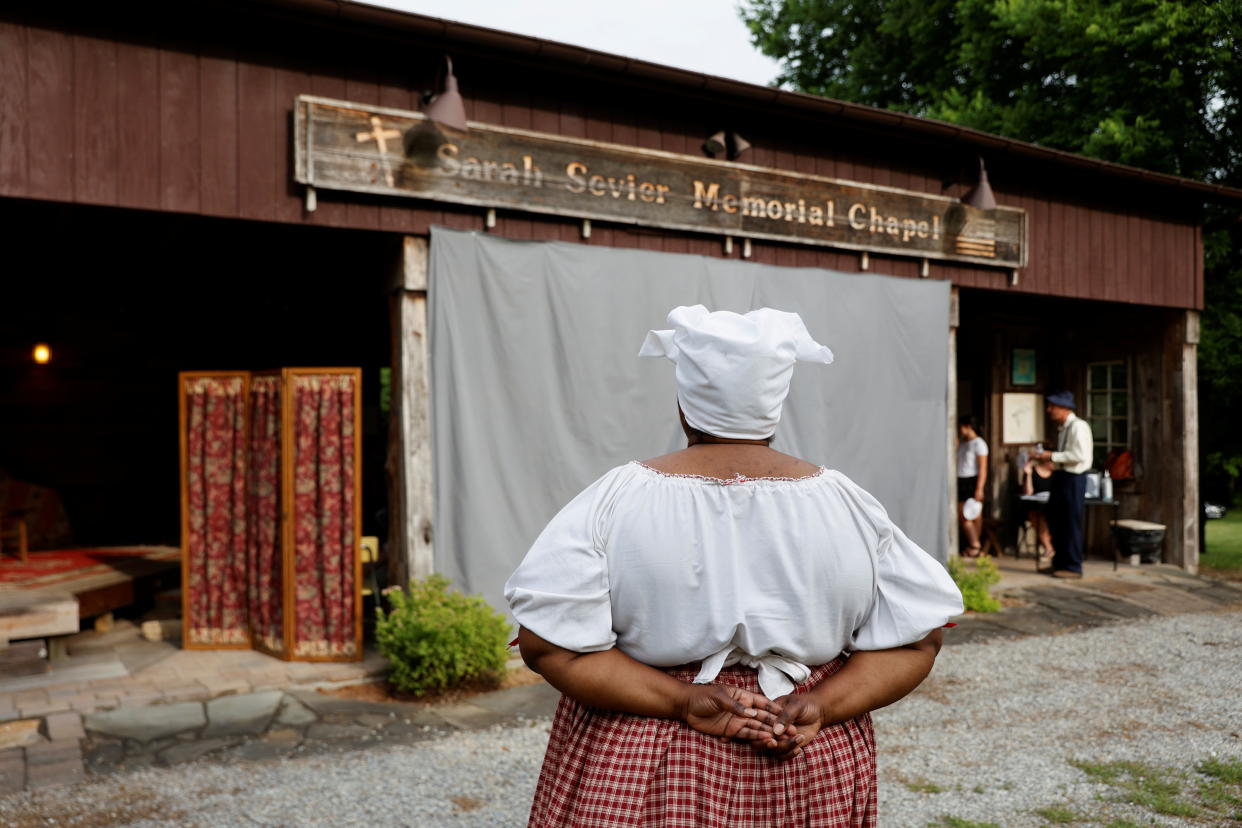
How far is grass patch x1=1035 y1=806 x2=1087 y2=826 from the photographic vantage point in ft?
12.1

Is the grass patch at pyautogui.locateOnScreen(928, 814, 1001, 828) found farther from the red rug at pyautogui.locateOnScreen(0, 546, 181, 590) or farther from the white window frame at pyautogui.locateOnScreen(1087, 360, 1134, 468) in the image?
the white window frame at pyautogui.locateOnScreen(1087, 360, 1134, 468)

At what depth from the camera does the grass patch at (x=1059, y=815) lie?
12.1 feet

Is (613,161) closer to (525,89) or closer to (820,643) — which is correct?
(525,89)

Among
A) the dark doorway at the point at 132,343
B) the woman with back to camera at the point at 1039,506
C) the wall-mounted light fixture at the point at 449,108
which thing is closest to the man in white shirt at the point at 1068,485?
the woman with back to camera at the point at 1039,506

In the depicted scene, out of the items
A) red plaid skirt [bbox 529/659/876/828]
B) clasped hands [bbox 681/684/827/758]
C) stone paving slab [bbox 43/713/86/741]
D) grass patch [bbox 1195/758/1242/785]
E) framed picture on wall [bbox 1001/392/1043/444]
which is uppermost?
framed picture on wall [bbox 1001/392/1043/444]

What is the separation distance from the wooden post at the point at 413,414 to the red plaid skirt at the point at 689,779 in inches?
167

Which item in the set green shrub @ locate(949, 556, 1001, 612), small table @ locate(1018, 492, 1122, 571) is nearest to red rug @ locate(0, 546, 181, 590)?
green shrub @ locate(949, 556, 1001, 612)

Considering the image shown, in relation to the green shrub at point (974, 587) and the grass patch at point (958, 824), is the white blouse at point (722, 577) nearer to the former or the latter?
the grass patch at point (958, 824)

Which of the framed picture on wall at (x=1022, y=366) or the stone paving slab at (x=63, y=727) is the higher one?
the framed picture on wall at (x=1022, y=366)

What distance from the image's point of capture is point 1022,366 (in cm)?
1135

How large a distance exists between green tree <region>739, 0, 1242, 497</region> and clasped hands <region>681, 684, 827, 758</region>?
11998mm

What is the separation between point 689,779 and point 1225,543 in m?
15.6

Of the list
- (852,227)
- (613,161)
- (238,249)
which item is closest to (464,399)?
(613,161)

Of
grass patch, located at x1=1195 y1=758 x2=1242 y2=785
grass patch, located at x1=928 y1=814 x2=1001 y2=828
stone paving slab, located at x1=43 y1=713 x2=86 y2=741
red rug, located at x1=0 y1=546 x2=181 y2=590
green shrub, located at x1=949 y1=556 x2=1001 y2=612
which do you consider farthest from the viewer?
green shrub, located at x1=949 y1=556 x2=1001 y2=612
